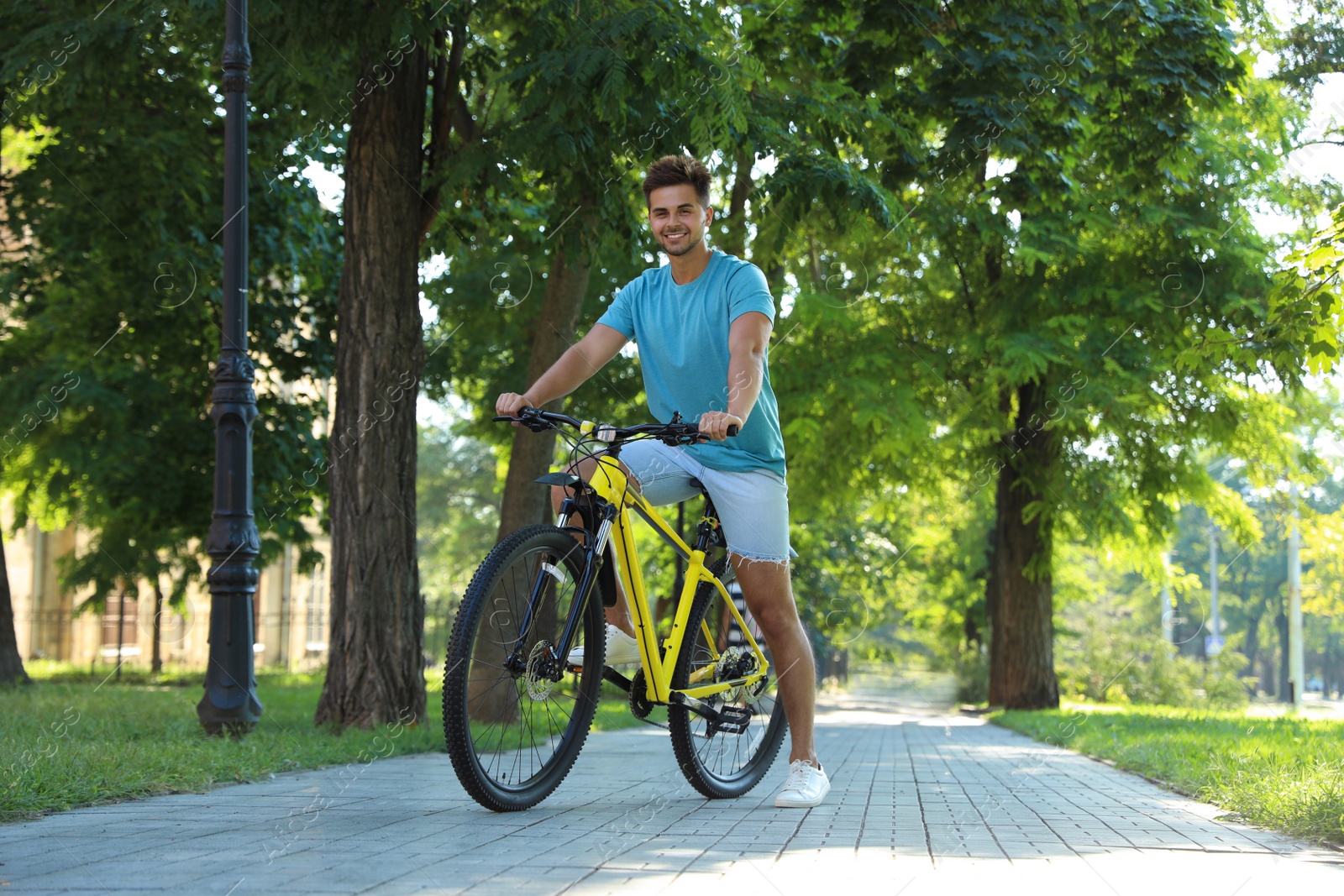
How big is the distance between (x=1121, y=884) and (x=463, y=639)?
1.91 m

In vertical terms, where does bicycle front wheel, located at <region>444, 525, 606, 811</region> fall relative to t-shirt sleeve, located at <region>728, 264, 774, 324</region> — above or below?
below

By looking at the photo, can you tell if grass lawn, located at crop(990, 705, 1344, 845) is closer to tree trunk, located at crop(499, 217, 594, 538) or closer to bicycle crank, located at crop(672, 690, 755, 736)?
bicycle crank, located at crop(672, 690, 755, 736)

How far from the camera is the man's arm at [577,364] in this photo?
4.70 m

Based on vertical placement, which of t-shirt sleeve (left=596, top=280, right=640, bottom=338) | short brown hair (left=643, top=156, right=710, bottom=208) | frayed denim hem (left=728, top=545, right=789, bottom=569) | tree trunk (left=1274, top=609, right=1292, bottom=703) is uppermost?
short brown hair (left=643, top=156, right=710, bottom=208)

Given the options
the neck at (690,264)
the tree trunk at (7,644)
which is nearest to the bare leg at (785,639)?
the neck at (690,264)

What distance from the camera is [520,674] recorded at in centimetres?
408

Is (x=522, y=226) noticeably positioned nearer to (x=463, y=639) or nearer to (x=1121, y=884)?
(x=463, y=639)

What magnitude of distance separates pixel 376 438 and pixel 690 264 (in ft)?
13.0

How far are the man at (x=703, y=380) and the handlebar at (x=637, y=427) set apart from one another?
24cm

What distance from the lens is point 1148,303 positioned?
50.6 ft

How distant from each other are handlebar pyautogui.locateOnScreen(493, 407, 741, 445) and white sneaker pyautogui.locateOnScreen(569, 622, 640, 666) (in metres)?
0.67

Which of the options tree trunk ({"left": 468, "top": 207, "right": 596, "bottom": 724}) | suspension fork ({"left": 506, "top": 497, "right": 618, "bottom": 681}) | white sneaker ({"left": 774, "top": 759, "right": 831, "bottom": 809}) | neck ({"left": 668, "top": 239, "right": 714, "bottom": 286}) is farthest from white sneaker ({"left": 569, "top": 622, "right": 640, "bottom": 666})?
tree trunk ({"left": 468, "top": 207, "right": 596, "bottom": 724})

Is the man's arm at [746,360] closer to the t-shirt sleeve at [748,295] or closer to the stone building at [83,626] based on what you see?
the t-shirt sleeve at [748,295]

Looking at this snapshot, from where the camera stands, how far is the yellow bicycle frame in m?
4.46
